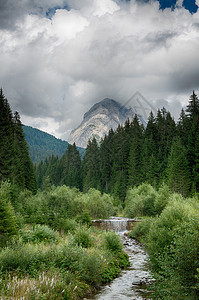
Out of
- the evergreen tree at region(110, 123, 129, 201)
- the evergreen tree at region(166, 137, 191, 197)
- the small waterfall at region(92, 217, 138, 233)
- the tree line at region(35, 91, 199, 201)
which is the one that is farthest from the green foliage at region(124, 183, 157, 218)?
the evergreen tree at region(110, 123, 129, 201)

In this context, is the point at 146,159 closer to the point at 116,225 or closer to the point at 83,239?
the point at 116,225

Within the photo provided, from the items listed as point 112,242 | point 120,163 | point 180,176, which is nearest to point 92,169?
point 120,163

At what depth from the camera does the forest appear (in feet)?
30.8

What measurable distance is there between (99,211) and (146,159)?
3032 centimetres

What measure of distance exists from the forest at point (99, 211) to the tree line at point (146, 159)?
0.99 feet

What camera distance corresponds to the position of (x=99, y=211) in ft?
151

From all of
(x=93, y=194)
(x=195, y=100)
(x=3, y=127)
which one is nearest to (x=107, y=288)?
(x=93, y=194)

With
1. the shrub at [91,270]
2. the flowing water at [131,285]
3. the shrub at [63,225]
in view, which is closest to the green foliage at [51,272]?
the shrub at [91,270]

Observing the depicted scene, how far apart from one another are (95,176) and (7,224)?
7478 centimetres

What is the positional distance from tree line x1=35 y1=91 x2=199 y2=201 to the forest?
0.30m

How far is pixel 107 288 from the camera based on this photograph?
1368 cm

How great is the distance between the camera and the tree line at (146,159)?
172 feet

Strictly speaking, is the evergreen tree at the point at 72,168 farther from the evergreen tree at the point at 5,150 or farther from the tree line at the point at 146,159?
the evergreen tree at the point at 5,150

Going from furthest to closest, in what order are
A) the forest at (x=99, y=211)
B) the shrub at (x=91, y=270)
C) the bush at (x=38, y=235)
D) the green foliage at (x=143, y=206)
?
1. the green foliage at (x=143, y=206)
2. the bush at (x=38, y=235)
3. the shrub at (x=91, y=270)
4. the forest at (x=99, y=211)
